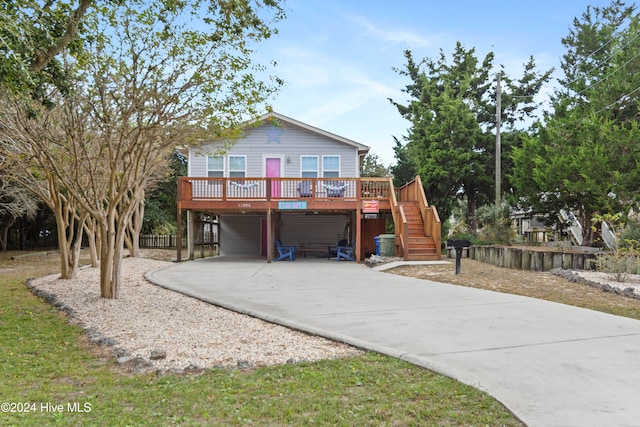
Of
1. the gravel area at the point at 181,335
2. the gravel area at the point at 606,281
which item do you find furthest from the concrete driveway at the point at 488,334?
the gravel area at the point at 606,281

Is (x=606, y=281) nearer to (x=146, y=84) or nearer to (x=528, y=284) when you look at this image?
(x=528, y=284)

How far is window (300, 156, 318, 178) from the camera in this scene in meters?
18.5

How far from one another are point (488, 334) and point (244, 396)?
3.10 meters

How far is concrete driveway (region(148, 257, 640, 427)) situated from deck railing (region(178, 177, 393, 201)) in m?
6.57

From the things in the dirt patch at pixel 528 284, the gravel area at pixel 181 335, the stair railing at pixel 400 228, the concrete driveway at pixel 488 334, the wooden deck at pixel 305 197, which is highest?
the wooden deck at pixel 305 197

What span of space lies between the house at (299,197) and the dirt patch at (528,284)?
77.7 inches

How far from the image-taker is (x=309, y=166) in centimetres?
1850

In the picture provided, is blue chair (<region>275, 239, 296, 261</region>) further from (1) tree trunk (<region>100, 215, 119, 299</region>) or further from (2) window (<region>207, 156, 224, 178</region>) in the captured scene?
(1) tree trunk (<region>100, 215, 119, 299</region>)

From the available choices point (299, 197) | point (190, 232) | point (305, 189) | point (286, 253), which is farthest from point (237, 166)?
point (286, 253)

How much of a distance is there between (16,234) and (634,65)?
33085mm

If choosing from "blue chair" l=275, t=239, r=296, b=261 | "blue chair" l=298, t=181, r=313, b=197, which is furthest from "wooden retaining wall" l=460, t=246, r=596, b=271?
"blue chair" l=275, t=239, r=296, b=261

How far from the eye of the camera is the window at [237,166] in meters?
18.5

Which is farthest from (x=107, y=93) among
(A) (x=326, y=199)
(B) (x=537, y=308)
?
(A) (x=326, y=199)

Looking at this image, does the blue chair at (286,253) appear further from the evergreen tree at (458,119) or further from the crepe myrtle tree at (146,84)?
the crepe myrtle tree at (146,84)
